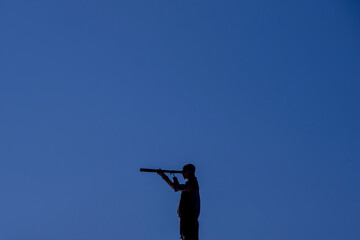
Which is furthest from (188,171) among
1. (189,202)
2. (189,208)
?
(189,208)

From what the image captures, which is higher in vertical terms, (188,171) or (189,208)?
(188,171)

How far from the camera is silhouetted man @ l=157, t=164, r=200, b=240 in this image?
1827cm

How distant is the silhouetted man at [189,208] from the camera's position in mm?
18266

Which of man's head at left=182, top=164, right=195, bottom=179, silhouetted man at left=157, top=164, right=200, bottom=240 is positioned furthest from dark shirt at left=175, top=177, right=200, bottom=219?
man's head at left=182, top=164, right=195, bottom=179

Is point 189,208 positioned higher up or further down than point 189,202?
further down

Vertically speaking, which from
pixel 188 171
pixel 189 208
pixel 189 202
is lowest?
pixel 189 208

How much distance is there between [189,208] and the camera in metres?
18.3

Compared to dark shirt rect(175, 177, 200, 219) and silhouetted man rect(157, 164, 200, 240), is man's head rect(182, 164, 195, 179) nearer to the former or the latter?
silhouetted man rect(157, 164, 200, 240)

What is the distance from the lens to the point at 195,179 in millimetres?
18594

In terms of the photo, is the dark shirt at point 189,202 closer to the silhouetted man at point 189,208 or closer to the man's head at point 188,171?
the silhouetted man at point 189,208

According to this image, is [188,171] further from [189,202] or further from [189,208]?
[189,208]

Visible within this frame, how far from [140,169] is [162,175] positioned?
612 mm

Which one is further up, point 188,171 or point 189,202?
point 188,171

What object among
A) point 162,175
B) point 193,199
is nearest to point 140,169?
point 162,175
